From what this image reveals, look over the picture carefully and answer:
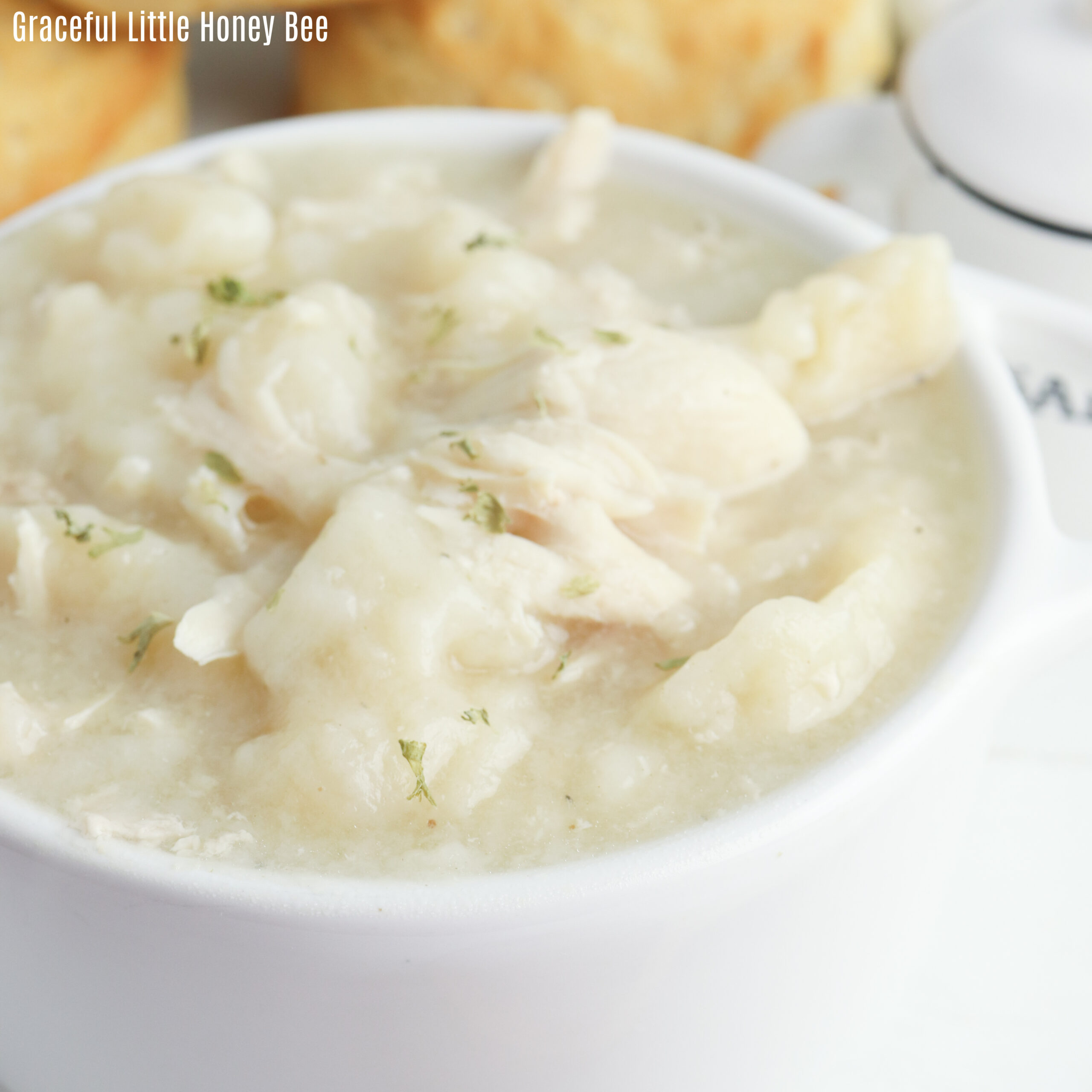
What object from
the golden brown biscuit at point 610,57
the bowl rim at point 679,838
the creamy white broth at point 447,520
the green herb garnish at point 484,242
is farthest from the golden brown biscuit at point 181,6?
the bowl rim at point 679,838

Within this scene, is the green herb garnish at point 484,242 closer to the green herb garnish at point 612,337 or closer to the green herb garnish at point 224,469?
the green herb garnish at point 612,337

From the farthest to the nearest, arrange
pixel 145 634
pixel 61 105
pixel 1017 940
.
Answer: pixel 61 105, pixel 1017 940, pixel 145 634

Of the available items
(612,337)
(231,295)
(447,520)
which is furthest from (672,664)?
(231,295)

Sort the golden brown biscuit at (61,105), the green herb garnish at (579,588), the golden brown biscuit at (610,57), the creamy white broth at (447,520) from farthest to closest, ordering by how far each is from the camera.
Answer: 1. the golden brown biscuit at (610,57)
2. the golden brown biscuit at (61,105)
3. the green herb garnish at (579,588)
4. the creamy white broth at (447,520)

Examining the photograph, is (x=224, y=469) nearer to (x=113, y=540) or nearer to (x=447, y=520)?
(x=113, y=540)

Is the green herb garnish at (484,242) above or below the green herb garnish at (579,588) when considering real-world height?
above

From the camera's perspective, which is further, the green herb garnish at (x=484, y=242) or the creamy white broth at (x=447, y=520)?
the green herb garnish at (x=484, y=242)
